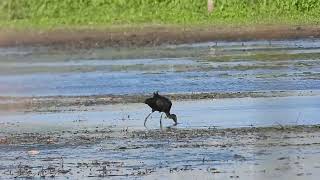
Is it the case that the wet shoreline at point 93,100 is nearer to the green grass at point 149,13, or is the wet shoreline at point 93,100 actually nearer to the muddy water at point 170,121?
the muddy water at point 170,121

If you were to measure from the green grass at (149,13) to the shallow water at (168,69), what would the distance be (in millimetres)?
3275

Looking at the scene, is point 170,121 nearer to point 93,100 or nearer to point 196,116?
point 196,116

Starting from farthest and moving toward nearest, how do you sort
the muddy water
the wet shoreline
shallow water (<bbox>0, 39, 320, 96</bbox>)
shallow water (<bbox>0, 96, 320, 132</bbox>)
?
shallow water (<bbox>0, 39, 320, 96</bbox>)
the wet shoreline
shallow water (<bbox>0, 96, 320, 132</bbox>)
the muddy water

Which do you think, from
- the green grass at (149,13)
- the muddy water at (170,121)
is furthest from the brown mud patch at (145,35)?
the muddy water at (170,121)

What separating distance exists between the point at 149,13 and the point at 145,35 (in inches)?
108

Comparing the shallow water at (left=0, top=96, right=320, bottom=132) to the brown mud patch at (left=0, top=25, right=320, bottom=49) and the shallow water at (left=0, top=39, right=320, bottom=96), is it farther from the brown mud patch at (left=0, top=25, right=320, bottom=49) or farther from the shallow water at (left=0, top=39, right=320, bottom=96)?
the brown mud patch at (left=0, top=25, right=320, bottom=49)

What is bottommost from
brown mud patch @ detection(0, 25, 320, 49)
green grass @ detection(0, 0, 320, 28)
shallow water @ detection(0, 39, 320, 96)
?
shallow water @ detection(0, 39, 320, 96)

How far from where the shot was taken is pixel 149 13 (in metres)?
32.5

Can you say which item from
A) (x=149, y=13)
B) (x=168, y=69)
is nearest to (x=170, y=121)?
(x=168, y=69)

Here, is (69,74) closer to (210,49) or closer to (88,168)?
(210,49)

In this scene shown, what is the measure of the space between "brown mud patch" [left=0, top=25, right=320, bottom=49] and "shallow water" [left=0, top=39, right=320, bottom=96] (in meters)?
0.87

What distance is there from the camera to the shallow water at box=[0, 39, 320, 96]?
1969cm

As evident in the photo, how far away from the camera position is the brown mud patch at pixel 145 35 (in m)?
28.3

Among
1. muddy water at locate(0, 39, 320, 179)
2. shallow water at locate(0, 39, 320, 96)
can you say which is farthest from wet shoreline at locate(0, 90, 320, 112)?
shallow water at locate(0, 39, 320, 96)
